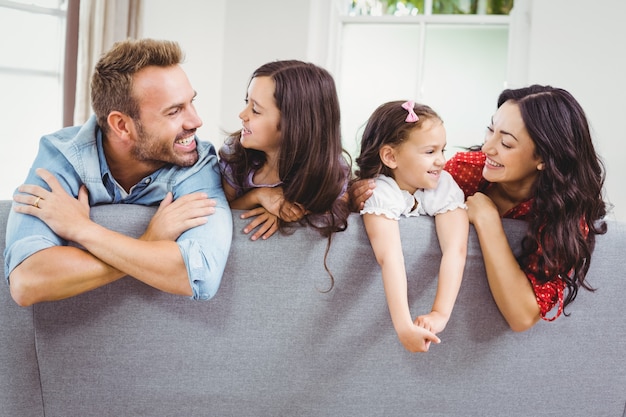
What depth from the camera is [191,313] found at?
1.54 meters

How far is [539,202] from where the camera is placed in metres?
1.65

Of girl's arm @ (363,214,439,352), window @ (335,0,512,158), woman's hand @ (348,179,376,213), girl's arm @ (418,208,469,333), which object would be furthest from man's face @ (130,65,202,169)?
window @ (335,0,512,158)

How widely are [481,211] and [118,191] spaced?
94 cm

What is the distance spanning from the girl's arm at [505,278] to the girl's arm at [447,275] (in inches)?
2.2

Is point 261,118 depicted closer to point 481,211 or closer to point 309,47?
point 481,211

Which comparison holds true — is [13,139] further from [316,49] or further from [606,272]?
[606,272]

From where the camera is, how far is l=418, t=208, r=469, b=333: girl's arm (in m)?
1.48

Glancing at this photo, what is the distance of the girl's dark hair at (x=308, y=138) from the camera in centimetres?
162

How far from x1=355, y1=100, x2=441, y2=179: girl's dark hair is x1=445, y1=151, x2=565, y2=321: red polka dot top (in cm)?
33

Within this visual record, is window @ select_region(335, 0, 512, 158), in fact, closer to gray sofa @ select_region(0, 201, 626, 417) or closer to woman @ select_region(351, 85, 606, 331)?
woman @ select_region(351, 85, 606, 331)

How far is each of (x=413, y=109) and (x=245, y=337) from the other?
746 millimetres

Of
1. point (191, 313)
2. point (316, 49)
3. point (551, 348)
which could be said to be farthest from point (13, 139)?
point (551, 348)

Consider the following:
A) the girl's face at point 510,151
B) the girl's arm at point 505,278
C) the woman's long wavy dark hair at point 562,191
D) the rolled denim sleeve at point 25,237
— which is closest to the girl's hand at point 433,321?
the girl's arm at point 505,278

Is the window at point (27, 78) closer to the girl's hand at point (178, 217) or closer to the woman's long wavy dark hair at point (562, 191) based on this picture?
the girl's hand at point (178, 217)
